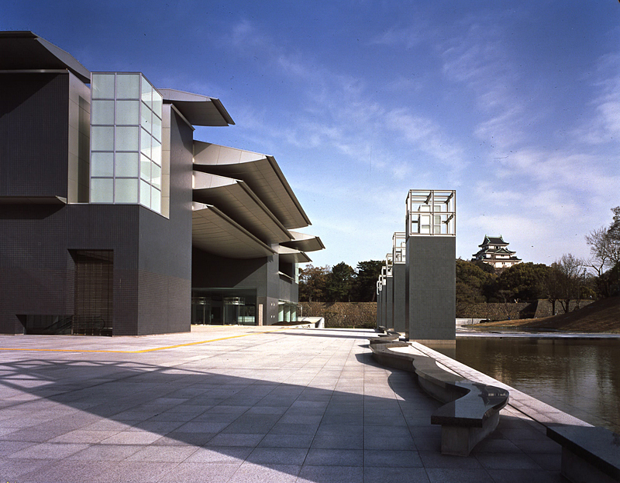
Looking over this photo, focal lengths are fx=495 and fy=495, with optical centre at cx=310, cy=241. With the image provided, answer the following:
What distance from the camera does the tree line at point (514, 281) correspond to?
161 ft

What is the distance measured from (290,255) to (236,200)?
25.0m

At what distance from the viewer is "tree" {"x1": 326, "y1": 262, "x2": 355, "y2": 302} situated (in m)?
83.4

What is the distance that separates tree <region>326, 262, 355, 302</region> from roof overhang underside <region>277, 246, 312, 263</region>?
20960 millimetres

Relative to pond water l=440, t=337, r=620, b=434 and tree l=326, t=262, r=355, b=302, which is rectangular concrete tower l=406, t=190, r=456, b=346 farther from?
tree l=326, t=262, r=355, b=302

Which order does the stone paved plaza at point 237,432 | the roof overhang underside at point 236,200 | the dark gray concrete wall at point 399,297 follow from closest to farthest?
1. the stone paved plaza at point 237,432
2. the dark gray concrete wall at point 399,297
3. the roof overhang underside at point 236,200

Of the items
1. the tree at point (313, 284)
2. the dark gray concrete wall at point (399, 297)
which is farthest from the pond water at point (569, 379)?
the tree at point (313, 284)

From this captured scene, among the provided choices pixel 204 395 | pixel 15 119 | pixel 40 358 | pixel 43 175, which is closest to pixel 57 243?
pixel 43 175

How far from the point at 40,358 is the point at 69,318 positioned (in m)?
10.7

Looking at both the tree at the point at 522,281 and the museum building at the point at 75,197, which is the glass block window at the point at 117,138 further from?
the tree at the point at 522,281

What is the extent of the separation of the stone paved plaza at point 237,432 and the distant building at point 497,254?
395ft

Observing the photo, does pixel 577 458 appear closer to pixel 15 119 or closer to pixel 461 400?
pixel 461 400

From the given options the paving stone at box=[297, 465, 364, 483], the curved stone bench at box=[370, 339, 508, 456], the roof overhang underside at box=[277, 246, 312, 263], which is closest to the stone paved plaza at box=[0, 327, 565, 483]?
the paving stone at box=[297, 465, 364, 483]

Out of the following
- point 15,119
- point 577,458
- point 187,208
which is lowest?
point 577,458

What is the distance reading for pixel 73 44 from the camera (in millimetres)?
22234
